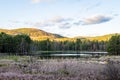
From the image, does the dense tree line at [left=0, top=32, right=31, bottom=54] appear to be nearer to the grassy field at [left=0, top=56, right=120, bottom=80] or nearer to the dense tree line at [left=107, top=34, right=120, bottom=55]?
the dense tree line at [left=107, top=34, right=120, bottom=55]

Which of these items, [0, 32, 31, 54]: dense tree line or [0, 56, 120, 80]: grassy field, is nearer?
[0, 56, 120, 80]: grassy field

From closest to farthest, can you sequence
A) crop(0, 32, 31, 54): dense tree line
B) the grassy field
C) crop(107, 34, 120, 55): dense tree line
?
1. the grassy field
2. crop(107, 34, 120, 55): dense tree line
3. crop(0, 32, 31, 54): dense tree line

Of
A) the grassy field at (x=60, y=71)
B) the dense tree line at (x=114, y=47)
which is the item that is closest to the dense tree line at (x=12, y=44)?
the dense tree line at (x=114, y=47)

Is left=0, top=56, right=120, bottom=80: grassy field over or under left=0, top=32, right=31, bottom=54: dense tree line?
under

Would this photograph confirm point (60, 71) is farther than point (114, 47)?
No

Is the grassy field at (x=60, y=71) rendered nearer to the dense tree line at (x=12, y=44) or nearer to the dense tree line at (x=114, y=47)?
the dense tree line at (x=114, y=47)

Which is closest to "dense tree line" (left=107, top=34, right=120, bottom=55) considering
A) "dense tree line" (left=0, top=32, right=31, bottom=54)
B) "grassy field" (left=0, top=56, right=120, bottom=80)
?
"dense tree line" (left=0, top=32, right=31, bottom=54)

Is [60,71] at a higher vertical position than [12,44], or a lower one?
lower

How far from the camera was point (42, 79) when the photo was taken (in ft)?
54.2

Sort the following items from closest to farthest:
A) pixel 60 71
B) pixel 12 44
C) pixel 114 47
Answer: pixel 60 71, pixel 114 47, pixel 12 44

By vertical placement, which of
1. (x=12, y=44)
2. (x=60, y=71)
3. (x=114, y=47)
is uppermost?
(x=12, y=44)

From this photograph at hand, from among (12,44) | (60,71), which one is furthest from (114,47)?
(60,71)

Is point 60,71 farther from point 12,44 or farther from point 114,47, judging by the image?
point 12,44

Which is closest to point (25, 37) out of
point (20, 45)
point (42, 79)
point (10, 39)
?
point (20, 45)
